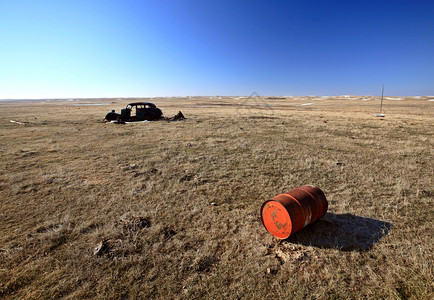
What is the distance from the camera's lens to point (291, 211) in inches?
128

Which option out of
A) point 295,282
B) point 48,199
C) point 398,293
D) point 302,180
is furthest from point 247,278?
point 48,199

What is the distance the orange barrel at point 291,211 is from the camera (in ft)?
10.8

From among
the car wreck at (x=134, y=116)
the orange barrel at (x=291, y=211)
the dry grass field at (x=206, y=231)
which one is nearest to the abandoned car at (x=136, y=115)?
the car wreck at (x=134, y=116)

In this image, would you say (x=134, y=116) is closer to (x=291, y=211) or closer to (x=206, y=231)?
(x=206, y=231)

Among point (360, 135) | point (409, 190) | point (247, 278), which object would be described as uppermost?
point (360, 135)

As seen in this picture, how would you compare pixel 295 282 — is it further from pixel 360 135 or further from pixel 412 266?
pixel 360 135

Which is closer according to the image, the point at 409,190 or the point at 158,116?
the point at 409,190

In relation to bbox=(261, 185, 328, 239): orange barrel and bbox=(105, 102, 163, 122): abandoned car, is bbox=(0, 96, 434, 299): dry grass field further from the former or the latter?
bbox=(105, 102, 163, 122): abandoned car

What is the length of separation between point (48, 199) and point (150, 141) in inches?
253

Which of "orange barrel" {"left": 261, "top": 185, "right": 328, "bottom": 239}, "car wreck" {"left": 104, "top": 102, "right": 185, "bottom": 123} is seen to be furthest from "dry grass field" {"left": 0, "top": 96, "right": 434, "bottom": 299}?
"car wreck" {"left": 104, "top": 102, "right": 185, "bottom": 123}

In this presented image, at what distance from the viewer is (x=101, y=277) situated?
9.14 feet

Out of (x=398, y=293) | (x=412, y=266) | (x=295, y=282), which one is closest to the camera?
(x=398, y=293)

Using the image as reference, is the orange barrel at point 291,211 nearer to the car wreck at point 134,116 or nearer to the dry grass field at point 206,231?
the dry grass field at point 206,231

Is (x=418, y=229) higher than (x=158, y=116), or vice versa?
(x=158, y=116)
